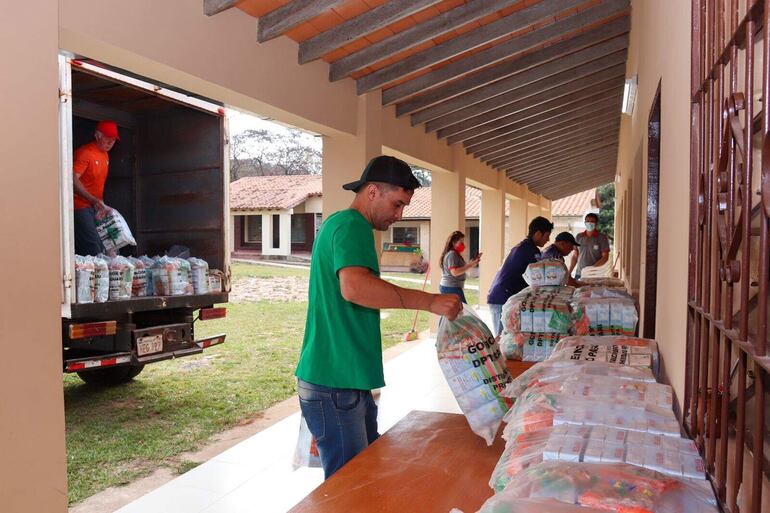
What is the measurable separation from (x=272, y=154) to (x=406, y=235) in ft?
57.4

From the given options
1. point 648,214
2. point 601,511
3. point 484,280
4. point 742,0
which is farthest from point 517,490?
point 484,280

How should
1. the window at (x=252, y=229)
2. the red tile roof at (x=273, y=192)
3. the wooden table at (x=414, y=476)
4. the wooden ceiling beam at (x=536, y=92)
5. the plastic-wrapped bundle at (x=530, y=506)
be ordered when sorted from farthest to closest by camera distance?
the window at (x=252, y=229), the red tile roof at (x=273, y=192), the wooden ceiling beam at (x=536, y=92), the wooden table at (x=414, y=476), the plastic-wrapped bundle at (x=530, y=506)

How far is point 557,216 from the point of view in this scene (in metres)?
27.9

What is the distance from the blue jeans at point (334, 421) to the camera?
2.47 meters

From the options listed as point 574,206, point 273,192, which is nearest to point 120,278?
point 273,192

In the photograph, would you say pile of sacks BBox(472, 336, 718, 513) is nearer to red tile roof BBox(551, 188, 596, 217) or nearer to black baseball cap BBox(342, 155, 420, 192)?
black baseball cap BBox(342, 155, 420, 192)

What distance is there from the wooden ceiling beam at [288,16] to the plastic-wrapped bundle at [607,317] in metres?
2.59

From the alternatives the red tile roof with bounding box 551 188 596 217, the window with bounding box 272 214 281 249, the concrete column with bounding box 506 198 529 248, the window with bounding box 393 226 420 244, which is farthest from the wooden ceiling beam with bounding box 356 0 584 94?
the window with bounding box 393 226 420 244

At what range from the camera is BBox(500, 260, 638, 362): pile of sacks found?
12.1 ft

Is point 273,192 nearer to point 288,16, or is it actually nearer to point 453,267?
point 453,267

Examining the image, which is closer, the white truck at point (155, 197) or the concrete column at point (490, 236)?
the white truck at point (155, 197)

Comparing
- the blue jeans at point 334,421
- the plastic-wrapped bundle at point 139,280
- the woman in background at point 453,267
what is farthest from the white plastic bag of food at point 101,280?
the woman in background at point 453,267

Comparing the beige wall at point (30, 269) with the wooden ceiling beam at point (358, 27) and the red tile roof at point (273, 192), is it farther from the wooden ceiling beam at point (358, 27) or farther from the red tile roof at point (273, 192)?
the red tile roof at point (273, 192)

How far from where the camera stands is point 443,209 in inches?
414
